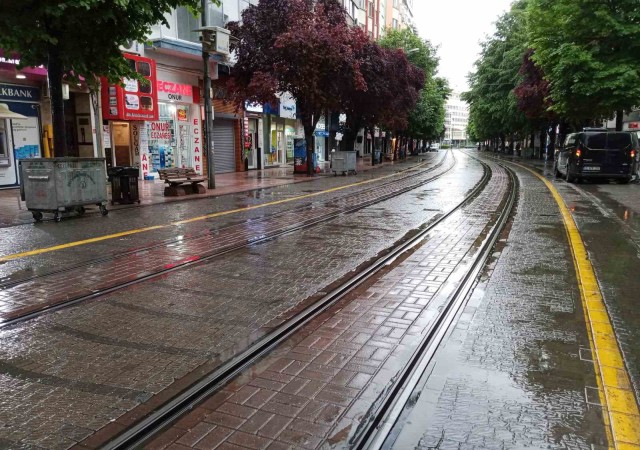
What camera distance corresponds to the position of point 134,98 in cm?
2133

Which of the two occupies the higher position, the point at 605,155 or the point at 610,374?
the point at 605,155

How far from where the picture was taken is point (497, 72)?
4562 cm

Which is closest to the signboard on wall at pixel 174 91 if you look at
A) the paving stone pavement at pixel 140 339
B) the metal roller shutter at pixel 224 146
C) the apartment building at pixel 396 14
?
the metal roller shutter at pixel 224 146

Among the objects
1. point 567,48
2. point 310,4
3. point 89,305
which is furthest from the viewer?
point 310,4

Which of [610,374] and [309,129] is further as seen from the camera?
[309,129]

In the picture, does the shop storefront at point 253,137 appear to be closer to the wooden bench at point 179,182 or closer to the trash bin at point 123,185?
the wooden bench at point 179,182

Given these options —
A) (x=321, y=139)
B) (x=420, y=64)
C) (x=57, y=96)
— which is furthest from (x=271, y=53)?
(x=420, y=64)

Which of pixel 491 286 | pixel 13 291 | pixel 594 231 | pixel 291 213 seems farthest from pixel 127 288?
pixel 594 231

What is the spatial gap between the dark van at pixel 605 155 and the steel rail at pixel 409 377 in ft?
51.8

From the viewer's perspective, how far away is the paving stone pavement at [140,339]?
11.2ft

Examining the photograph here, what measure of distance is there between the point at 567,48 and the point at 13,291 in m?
22.9

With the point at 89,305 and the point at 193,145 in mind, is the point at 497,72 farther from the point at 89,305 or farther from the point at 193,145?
the point at 89,305

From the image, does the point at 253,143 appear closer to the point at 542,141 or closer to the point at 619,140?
the point at 619,140

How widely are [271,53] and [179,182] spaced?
9872mm
